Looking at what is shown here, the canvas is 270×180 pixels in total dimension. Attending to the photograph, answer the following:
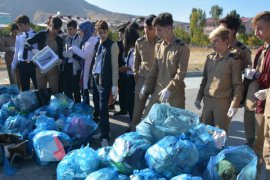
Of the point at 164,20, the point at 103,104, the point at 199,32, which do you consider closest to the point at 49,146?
the point at 103,104

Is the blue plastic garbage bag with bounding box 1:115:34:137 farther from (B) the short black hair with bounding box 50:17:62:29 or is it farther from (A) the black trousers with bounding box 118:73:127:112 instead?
(A) the black trousers with bounding box 118:73:127:112

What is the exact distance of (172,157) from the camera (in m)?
2.74

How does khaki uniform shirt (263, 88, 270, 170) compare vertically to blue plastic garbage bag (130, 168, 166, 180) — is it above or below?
above

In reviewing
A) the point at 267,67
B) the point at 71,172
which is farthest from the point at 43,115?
the point at 267,67

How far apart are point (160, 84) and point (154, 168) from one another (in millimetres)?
1368

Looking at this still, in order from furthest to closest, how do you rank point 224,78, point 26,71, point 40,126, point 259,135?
point 26,71, point 40,126, point 224,78, point 259,135

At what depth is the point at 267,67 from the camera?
323 centimetres

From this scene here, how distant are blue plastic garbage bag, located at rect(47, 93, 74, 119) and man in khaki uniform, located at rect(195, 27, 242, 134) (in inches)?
89.4

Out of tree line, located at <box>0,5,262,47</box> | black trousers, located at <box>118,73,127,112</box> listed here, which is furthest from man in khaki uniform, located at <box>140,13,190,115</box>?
tree line, located at <box>0,5,262,47</box>

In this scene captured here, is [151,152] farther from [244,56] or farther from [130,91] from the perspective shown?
[130,91]

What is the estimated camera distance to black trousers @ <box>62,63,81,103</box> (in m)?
5.45

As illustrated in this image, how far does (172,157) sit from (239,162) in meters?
0.61

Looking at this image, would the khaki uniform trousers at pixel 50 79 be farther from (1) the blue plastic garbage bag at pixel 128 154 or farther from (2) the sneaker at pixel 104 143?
(1) the blue plastic garbage bag at pixel 128 154

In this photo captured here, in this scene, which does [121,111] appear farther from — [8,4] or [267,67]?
[8,4]
